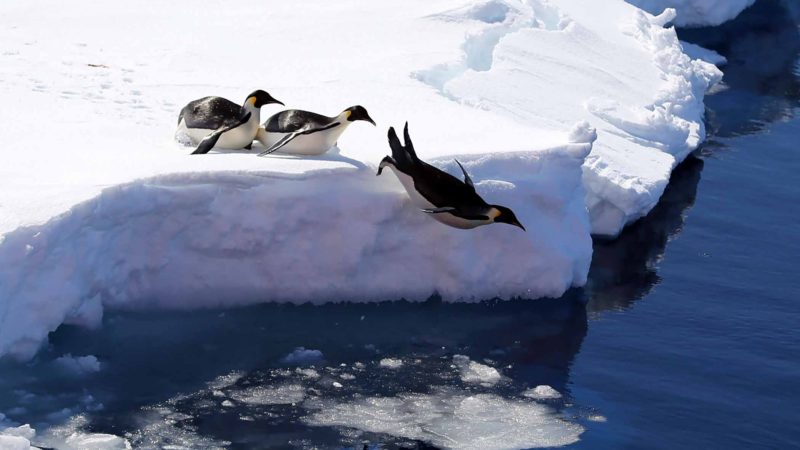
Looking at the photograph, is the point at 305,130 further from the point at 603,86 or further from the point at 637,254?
the point at 603,86

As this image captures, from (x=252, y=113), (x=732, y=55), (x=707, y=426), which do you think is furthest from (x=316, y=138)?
(x=732, y=55)

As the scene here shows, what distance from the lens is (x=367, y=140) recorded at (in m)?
9.33

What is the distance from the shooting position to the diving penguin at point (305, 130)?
868 cm

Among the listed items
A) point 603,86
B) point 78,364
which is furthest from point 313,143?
point 603,86

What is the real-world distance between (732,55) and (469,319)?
9909 millimetres

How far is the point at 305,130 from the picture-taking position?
8.71m

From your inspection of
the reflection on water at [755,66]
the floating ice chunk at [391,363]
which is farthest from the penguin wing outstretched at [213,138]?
the reflection on water at [755,66]

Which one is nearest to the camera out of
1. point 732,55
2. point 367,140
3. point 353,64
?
point 367,140

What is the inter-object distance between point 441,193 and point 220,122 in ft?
5.56

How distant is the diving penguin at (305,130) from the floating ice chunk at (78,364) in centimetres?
199

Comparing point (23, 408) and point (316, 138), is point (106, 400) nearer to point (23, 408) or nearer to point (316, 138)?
point (23, 408)

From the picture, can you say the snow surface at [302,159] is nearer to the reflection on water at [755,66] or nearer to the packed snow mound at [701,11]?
the reflection on water at [755,66]

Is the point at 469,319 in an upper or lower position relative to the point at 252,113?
lower

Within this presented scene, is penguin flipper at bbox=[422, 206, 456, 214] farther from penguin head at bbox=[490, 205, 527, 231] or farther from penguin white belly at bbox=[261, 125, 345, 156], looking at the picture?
penguin white belly at bbox=[261, 125, 345, 156]
